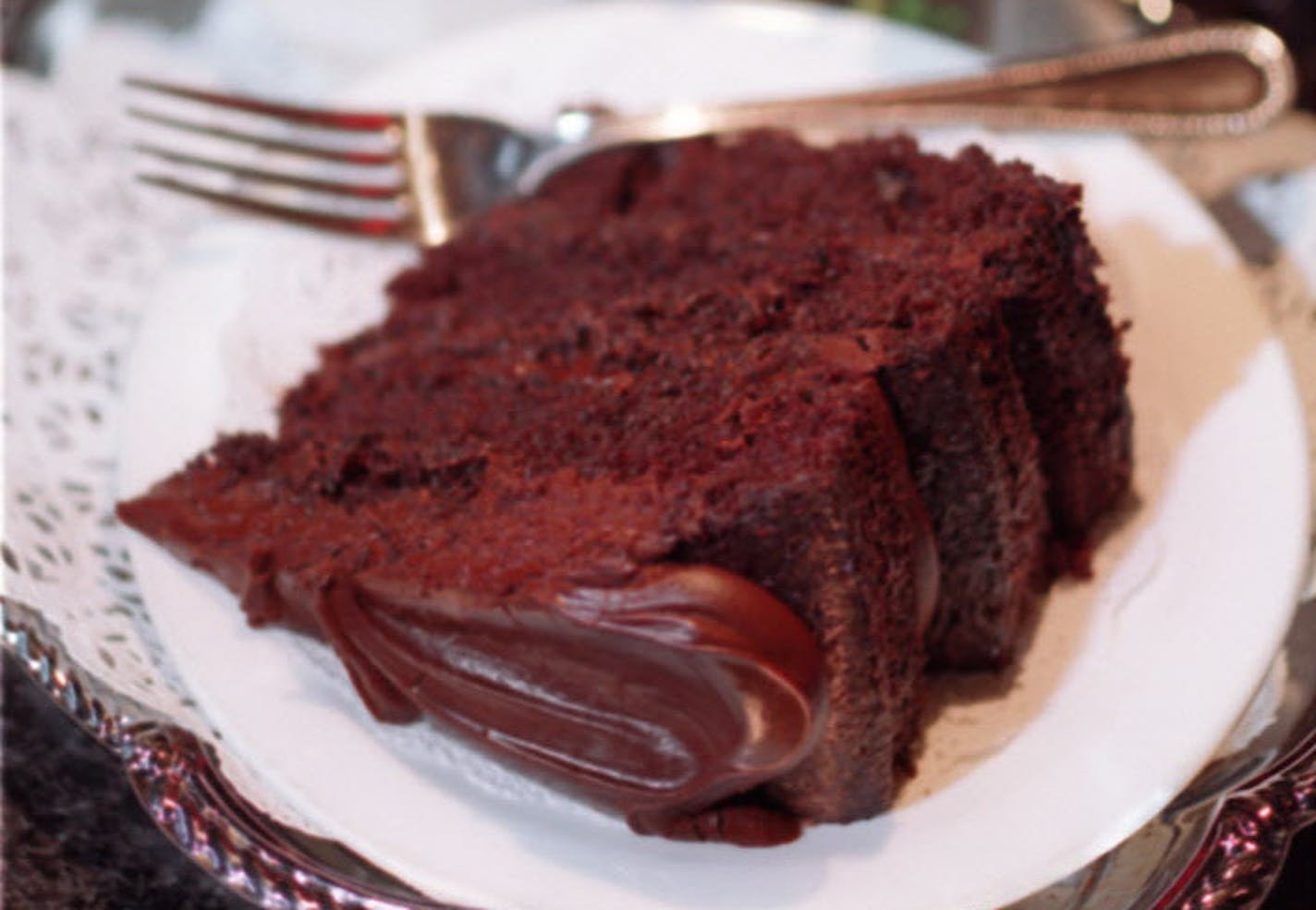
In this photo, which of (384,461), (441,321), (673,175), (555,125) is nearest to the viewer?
(384,461)

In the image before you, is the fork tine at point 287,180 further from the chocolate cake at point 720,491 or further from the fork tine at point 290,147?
the chocolate cake at point 720,491

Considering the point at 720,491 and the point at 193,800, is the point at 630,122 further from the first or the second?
the point at 193,800

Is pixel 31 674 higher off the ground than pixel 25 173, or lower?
lower

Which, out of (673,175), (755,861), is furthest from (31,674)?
(673,175)

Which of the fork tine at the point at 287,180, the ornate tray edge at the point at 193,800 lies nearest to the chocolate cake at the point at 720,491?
the ornate tray edge at the point at 193,800

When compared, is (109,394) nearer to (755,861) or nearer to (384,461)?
(384,461)

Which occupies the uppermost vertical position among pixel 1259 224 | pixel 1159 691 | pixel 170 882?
pixel 1259 224

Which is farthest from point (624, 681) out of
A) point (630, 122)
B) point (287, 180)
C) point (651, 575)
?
point (287, 180)
